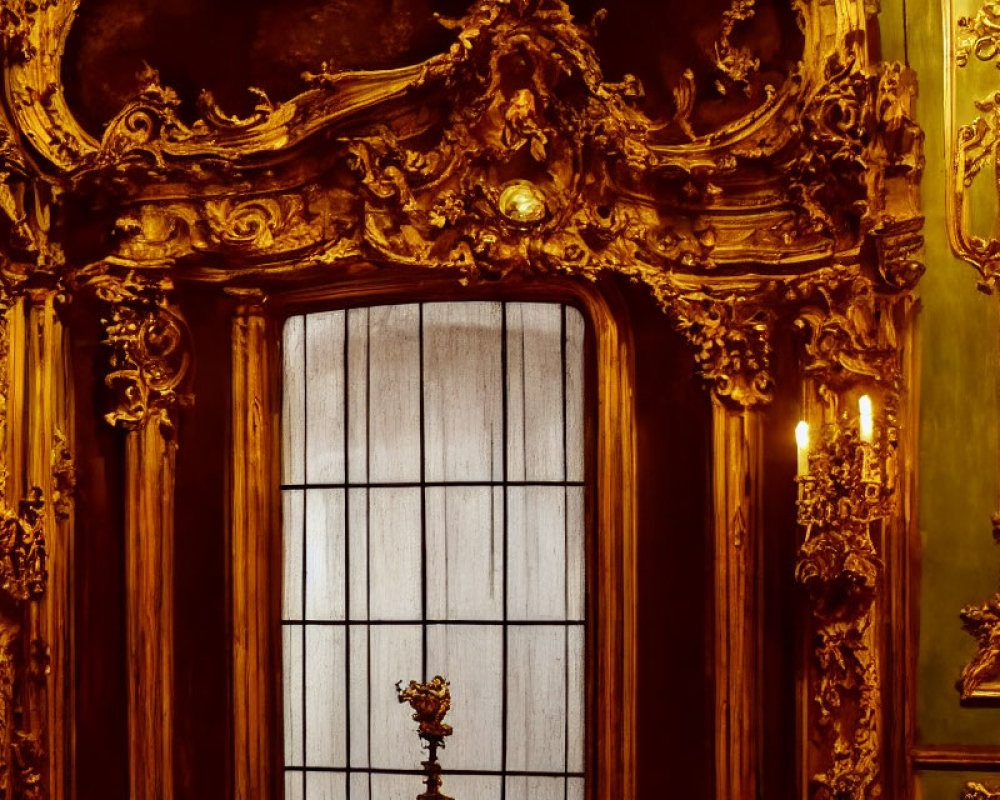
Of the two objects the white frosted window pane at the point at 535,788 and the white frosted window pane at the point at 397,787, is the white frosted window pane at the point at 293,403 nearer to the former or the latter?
the white frosted window pane at the point at 397,787

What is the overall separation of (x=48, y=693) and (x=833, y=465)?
218cm

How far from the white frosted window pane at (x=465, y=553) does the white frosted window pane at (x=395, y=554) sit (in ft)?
0.13

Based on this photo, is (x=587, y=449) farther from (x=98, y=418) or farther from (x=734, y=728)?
(x=98, y=418)

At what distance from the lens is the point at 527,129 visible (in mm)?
4512

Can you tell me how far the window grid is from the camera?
4.70 metres

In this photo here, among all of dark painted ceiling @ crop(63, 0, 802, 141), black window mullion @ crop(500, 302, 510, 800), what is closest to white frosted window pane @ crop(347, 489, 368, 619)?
black window mullion @ crop(500, 302, 510, 800)

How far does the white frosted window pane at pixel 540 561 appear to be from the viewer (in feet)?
15.5

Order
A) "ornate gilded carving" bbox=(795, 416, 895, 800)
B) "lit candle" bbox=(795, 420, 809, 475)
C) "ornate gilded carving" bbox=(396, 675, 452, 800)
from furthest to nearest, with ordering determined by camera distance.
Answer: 1. "lit candle" bbox=(795, 420, 809, 475)
2. "ornate gilded carving" bbox=(795, 416, 895, 800)
3. "ornate gilded carving" bbox=(396, 675, 452, 800)

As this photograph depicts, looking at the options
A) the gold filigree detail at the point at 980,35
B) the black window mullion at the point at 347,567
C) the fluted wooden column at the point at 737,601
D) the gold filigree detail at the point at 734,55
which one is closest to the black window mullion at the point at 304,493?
the black window mullion at the point at 347,567

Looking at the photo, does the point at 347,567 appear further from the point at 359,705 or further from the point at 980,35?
the point at 980,35

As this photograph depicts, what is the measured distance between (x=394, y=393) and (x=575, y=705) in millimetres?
1014

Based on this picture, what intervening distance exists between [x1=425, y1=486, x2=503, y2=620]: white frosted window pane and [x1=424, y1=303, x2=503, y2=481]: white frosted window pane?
7 cm

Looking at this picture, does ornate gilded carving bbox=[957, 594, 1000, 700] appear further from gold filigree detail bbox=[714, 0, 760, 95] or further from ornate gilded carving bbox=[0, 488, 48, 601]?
ornate gilded carving bbox=[0, 488, 48, 601]

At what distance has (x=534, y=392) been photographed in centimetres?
475
